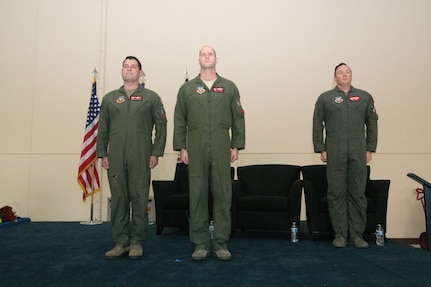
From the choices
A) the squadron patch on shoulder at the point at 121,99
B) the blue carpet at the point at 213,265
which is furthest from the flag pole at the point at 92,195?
the squadron patch on shoulder at the point at 121,99

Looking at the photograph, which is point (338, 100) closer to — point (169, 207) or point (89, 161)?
point (169, 207)

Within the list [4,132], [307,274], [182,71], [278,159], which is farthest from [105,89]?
[307,274]

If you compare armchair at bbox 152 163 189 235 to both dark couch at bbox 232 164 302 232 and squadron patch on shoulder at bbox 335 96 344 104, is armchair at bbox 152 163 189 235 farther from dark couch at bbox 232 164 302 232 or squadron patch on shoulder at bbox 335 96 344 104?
squadron patch on shoulder at bbox 335 96 344 104

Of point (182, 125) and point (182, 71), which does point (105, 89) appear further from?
point (182, 125)

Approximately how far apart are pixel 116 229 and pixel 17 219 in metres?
2.92

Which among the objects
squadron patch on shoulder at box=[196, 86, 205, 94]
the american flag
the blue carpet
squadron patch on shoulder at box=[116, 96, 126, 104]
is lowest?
the blue carpet

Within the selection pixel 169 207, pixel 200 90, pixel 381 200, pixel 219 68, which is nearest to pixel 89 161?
pixel 169 207

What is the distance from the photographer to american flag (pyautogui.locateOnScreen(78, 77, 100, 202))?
14.5 ft

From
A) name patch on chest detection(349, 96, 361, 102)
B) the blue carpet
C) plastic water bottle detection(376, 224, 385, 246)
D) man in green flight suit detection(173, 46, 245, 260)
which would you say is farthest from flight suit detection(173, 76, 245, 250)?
plastic water bottle detection(376, 224, 385, 246)

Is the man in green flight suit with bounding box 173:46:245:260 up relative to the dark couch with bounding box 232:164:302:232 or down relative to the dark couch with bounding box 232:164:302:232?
up

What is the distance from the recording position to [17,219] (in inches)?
185

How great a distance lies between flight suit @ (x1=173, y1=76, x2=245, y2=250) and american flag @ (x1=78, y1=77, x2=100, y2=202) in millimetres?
2347

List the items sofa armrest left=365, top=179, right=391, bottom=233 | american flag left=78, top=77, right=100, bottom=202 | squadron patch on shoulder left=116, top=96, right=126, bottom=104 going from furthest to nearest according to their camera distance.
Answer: american flag left=78, top=77, right=100, bottom=202, sofa armrest left=365, top=179, right=391, bottom=233, squadron patch on shoulder left=116, top=96, right=126, bottom=104

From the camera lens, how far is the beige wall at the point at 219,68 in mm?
4984
